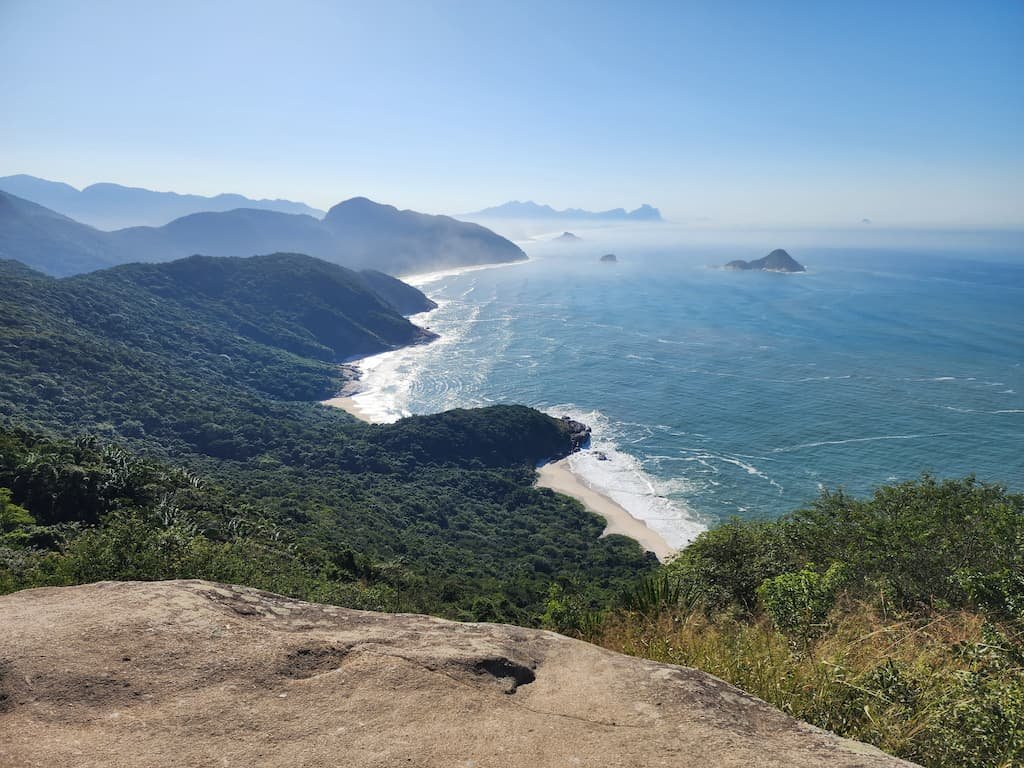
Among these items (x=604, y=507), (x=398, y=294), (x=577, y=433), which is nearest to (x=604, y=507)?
(x=604, y=507)

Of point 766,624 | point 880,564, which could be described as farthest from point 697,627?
point 880,564

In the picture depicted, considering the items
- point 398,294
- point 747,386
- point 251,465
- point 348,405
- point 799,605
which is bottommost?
point 251,465

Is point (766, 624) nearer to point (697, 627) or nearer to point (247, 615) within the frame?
point (697, 627)

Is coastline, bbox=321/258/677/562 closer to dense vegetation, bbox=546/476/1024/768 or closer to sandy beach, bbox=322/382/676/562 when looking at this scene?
sandy beach, bbox=322/382/676/562

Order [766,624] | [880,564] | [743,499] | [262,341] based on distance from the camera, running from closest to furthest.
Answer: [766,624] → [880,564] → [743,499] → [262,341]

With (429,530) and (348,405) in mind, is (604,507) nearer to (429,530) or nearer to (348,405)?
(429,530)

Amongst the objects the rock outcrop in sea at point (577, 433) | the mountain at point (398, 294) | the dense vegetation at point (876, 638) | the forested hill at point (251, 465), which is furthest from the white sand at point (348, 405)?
the dense vegetation at point (876, 638)

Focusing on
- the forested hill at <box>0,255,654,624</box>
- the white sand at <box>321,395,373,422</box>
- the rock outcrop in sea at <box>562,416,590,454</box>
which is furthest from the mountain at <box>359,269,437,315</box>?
the rock outcrop in sea at <box>562,416,590,454</box>
